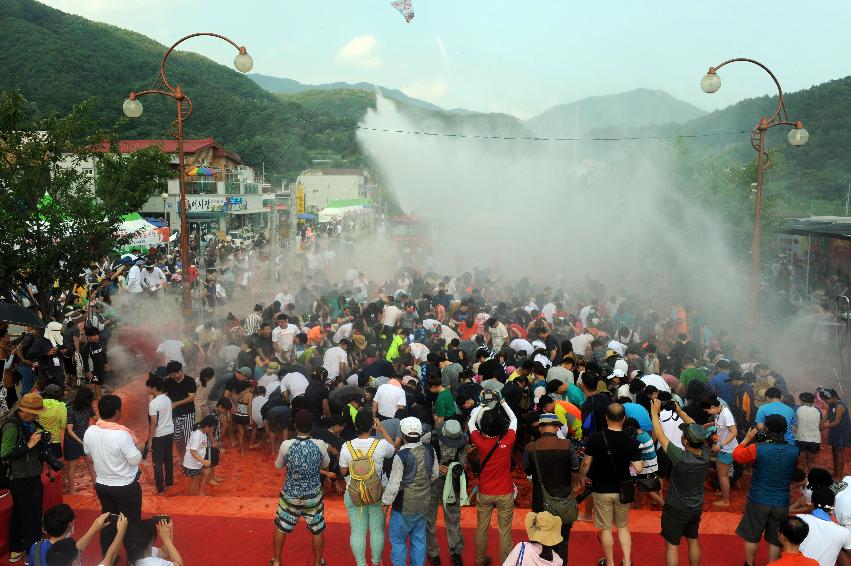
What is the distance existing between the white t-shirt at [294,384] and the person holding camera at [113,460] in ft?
10.1

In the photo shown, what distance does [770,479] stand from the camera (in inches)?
203

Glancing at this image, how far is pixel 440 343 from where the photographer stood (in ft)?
34.8

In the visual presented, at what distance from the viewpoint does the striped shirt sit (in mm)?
5961

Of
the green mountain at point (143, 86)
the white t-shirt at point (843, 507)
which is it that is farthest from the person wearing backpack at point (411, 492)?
the green mountain at point (143, 86)

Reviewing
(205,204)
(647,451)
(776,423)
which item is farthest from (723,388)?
(205,204)

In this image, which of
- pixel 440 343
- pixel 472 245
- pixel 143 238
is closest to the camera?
pixel 440 343

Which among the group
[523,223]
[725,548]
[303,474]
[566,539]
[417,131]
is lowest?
[725,548]

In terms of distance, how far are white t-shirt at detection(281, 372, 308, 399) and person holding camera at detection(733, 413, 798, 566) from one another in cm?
515

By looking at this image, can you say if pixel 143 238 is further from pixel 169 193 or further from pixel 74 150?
pixel 169 193

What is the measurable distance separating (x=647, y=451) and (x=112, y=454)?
473cm

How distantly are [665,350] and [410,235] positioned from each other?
56.2 ft

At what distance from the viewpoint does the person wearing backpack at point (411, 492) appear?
505cm

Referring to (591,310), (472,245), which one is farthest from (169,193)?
(591,310)

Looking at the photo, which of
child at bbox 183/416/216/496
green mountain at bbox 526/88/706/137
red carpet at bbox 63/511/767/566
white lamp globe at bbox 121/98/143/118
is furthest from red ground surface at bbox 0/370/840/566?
green mountain at bbox 526/88/706/137
